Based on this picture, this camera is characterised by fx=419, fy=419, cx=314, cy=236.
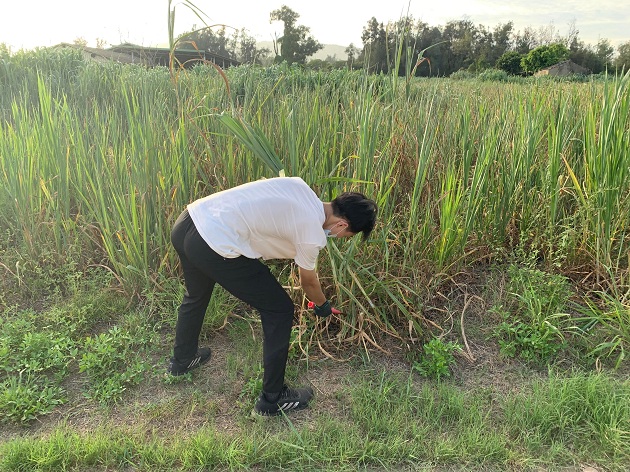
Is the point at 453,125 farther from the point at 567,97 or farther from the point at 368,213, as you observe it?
the point at 368,213

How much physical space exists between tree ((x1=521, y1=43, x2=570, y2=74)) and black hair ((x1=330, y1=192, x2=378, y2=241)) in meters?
40.6

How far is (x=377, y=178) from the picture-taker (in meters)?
2.97

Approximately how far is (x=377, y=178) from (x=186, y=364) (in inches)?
68.5

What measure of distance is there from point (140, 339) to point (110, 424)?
0.60m

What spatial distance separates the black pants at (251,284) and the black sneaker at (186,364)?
1.52ft

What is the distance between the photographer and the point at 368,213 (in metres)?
1.94

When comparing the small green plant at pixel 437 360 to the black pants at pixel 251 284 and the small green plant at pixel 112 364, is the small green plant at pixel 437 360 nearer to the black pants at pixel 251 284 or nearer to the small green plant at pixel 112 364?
the black pants at pixel 251 284

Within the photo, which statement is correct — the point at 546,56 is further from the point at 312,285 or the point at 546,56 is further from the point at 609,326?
the point at 312,285

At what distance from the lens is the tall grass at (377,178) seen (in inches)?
108

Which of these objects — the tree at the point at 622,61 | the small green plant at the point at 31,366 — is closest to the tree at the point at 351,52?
the tree at the point at 622,61

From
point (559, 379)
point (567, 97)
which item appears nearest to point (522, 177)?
point (567, 97)

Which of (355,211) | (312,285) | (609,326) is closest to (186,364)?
(312,285)

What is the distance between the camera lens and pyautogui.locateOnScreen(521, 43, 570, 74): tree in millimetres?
36094

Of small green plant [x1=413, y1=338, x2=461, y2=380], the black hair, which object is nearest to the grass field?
small green plant [x1=413, y1=338, x2=461, y2=380]
